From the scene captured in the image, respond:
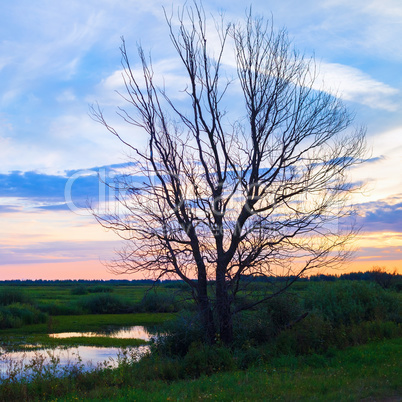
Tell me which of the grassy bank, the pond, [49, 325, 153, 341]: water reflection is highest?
the grassy bank

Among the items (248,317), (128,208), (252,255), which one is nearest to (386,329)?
(248,317)

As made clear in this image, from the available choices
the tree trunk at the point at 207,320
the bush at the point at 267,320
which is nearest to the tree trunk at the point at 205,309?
the tree trunk at the point at 207,320

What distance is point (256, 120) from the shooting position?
14383 mm

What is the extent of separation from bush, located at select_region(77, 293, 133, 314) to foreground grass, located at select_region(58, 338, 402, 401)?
114ft

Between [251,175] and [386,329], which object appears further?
[386,329]

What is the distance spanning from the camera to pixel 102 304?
1789 inches

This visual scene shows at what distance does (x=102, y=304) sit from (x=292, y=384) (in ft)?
127

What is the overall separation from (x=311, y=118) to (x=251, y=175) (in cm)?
304

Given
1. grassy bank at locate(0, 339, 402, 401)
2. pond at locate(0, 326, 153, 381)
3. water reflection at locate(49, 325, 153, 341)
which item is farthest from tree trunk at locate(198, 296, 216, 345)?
water reflection at locate(49, 325, 153, 341)

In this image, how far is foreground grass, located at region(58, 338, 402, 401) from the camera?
8.80 meters

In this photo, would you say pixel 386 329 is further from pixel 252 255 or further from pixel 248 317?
pixel 252 255

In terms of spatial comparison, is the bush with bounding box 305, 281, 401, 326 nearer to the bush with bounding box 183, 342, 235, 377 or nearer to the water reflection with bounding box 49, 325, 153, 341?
the bush with bounding box 183, 342, 235, 377

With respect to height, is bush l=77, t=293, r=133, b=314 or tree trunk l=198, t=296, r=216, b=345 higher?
tree trunk l=198, t=296, r=216, b=345

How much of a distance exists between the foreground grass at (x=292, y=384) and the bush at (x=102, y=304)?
114 ft
